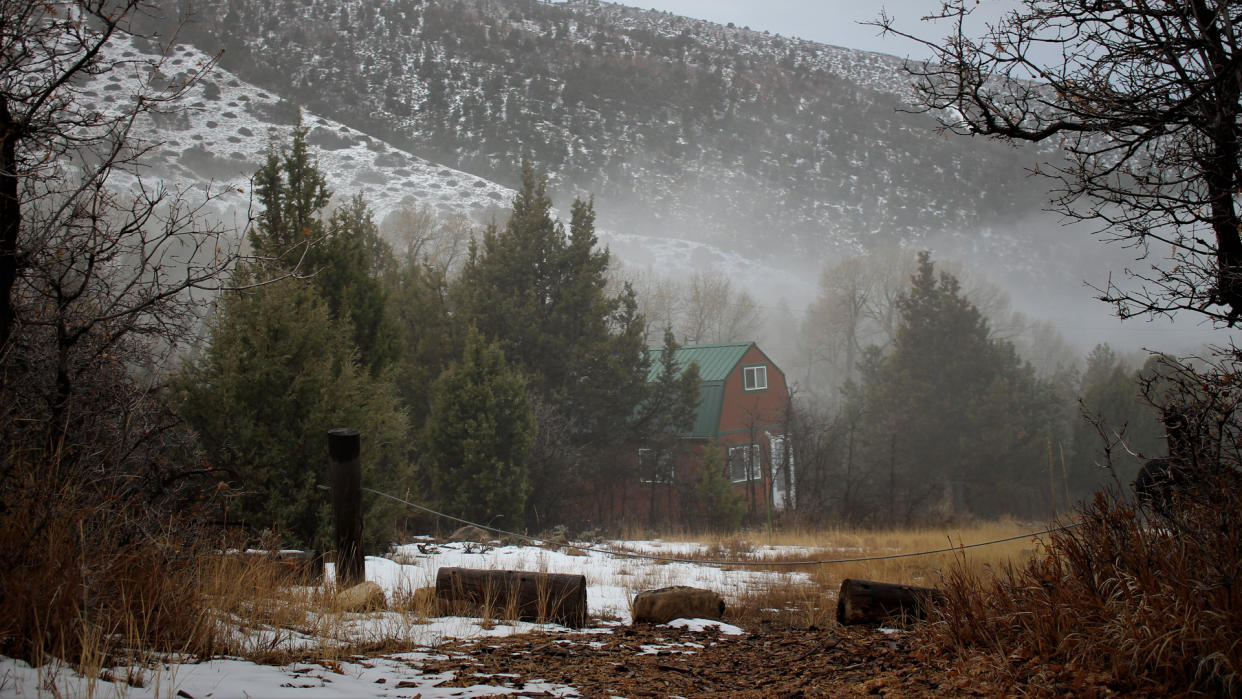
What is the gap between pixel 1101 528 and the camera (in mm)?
4492

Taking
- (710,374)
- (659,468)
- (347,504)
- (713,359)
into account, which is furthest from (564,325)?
(347,504)

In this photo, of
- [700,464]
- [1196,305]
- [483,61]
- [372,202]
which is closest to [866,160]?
[483,61]

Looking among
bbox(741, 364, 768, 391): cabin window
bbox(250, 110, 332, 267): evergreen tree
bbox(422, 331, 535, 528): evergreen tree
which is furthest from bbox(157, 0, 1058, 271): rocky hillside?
bbox(250, 110, 332, 267): evergreen tree

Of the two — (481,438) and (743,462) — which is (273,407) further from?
(743,462)

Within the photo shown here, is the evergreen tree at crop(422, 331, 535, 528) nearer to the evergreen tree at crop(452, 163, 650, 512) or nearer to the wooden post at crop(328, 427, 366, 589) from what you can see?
the evergreen tree at crop(452, 163, 650, 512)

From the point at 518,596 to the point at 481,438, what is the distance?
14965 mm

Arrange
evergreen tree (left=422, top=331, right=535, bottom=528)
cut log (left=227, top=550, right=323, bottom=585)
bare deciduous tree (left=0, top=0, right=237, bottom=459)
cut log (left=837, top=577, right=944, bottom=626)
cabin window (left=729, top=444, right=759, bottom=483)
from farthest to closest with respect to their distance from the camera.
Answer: cabin window (left=729, top=444, right=759, bottom=483) → evergreen tree (left=422, top=331, right=535, bottom=528) → cut log (left=837, top=577, right=944, bottom=626) → cut log (left=227, top=550, right=323, bottom=585) → bare deciduous tree (left=0, top=0, right=237, bottom=459)

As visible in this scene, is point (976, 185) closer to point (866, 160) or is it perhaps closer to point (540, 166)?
point (866, 160)

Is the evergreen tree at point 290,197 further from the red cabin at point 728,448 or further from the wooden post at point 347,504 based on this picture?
the red cabin at point 728,448

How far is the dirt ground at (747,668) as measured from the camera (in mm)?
3826

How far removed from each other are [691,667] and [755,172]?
520 ft

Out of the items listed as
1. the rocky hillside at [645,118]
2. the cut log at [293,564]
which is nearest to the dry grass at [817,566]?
the cut log at [293,564]

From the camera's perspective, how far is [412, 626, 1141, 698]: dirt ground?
3826 mm

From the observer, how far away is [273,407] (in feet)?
38.2
